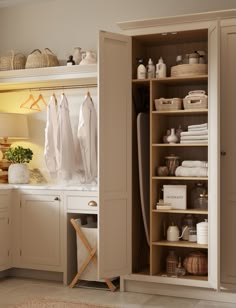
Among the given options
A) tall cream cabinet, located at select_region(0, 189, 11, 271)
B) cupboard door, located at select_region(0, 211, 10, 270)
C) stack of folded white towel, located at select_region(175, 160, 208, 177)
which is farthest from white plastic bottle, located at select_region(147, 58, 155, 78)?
cupboard door, located at select_region(0, 211, 10, 270)

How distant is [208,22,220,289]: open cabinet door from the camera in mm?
4293

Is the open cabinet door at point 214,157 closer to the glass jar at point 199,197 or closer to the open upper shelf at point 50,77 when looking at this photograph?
the glass jar at point 199,197

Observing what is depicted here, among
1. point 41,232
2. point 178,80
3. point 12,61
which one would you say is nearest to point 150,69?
point 178,80

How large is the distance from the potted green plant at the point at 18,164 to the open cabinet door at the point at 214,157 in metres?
2.06

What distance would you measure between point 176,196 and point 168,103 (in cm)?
81

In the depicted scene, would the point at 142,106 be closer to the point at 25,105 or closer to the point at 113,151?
the point at 113,151

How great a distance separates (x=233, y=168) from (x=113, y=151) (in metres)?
1.01

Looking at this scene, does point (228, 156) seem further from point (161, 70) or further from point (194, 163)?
point (161, 70)

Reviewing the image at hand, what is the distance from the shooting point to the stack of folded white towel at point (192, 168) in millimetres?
4598

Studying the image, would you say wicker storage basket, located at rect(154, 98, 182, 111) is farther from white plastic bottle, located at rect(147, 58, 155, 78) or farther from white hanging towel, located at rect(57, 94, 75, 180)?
white hanging towel, located at rect(57, 94, 75, 180)

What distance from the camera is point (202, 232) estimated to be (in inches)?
180

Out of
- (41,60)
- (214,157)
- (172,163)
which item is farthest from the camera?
(41,60)

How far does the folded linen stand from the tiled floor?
105 cm

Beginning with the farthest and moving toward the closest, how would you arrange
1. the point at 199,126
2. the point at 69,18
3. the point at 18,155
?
the point at 69,18, the point at 18,155, the point at 199,126
